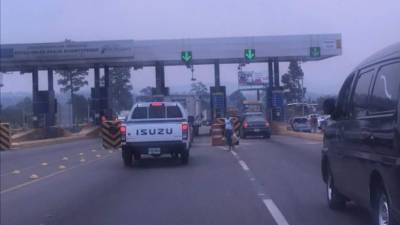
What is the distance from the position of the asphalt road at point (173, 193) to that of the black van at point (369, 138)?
878mm

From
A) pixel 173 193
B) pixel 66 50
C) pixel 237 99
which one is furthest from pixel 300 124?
pixel 237 99

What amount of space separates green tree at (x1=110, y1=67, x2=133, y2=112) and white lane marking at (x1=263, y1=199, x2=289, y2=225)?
68566 mm

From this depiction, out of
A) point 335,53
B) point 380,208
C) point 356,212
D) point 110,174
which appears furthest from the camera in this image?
point 335,53

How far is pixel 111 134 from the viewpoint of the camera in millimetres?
31391

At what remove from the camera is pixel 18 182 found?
17969 millimetres

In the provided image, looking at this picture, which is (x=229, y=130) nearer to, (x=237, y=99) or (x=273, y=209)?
(x=273, y=209)

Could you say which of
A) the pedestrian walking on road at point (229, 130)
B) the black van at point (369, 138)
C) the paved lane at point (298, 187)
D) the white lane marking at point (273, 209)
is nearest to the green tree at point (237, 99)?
the pedestrian walking on road at point (229, 130)

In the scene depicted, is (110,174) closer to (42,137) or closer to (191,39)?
(191,39)

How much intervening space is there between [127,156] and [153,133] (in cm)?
144

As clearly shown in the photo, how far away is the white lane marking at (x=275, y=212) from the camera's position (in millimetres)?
10266

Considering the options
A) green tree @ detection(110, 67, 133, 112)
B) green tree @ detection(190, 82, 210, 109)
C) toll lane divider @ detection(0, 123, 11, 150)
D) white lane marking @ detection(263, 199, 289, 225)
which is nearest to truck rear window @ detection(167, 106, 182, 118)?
Result: white lane marking @ detection(263, 199, 289, 225)

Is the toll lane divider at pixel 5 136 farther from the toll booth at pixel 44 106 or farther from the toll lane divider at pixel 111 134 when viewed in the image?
the toll booth at pixel 44 106

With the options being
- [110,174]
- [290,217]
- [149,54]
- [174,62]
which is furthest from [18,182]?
[174,62]

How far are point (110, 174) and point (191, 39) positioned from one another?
26944 mm
